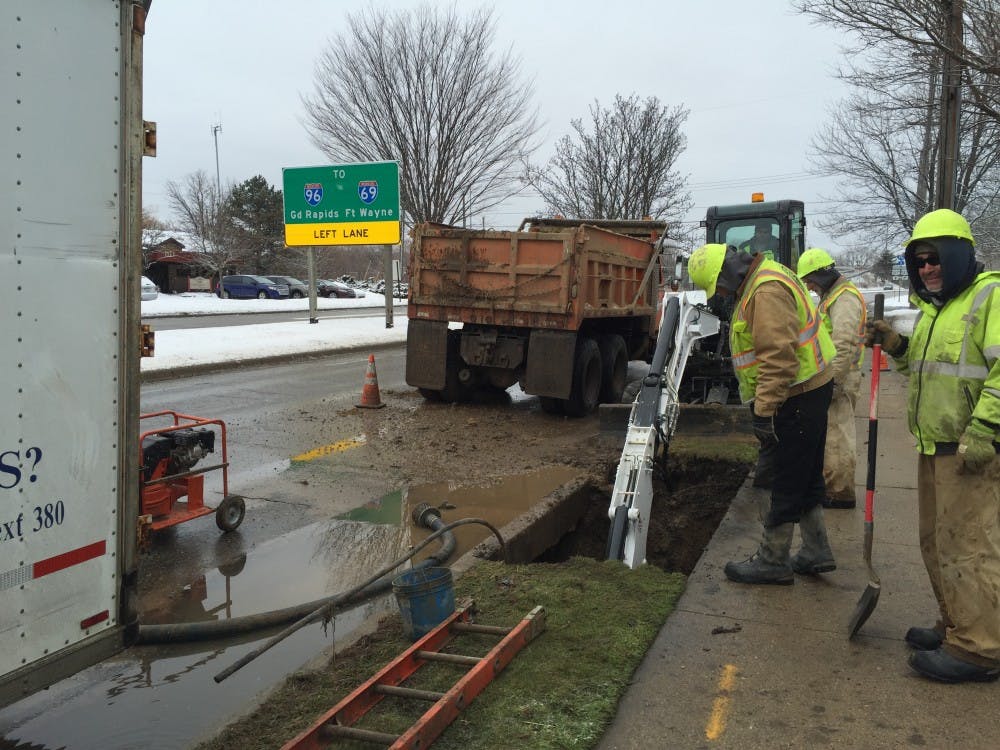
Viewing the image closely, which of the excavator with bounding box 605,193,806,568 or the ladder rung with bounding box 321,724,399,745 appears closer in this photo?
the ladder rung with bounding box 321,724,399,745

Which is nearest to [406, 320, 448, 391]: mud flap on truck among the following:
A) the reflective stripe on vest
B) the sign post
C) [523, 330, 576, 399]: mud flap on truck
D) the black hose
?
[523, 330, 576, 399]: mud flap on truck

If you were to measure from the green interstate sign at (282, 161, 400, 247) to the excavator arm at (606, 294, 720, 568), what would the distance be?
14.9 metres

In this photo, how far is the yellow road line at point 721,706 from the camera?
3051 millimetres

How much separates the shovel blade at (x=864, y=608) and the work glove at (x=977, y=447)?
763 millimetres

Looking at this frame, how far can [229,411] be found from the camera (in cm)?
1058

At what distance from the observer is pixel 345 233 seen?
21250 mm

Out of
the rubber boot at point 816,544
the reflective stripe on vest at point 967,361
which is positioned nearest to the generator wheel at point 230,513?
the rubber boot at point 816,544

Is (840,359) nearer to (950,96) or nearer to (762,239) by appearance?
(762,239)

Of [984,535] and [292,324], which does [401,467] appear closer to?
[984,535]

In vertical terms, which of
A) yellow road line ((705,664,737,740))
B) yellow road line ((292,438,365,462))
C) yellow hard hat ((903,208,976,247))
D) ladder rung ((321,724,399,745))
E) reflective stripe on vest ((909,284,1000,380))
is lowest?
yellow road line ((292,438,365,462))

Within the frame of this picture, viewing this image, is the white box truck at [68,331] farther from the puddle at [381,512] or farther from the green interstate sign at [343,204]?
the green interstate sign at [343,204]

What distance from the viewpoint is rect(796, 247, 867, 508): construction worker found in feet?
19.4

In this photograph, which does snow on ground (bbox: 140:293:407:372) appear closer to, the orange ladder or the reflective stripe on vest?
the orange ladder

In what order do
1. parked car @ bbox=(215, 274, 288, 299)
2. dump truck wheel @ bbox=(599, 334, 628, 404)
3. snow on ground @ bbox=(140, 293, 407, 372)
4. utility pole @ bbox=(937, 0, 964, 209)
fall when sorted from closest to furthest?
utility pole @ bbox=(937, 0, 964, 209)
dump truck wheel @ bbox=(599, 334, 628, 404)
snow on ground @ bbox=(140, 293, 407, 372)
parked car @ bbox=(215, 274, 288, 299)
